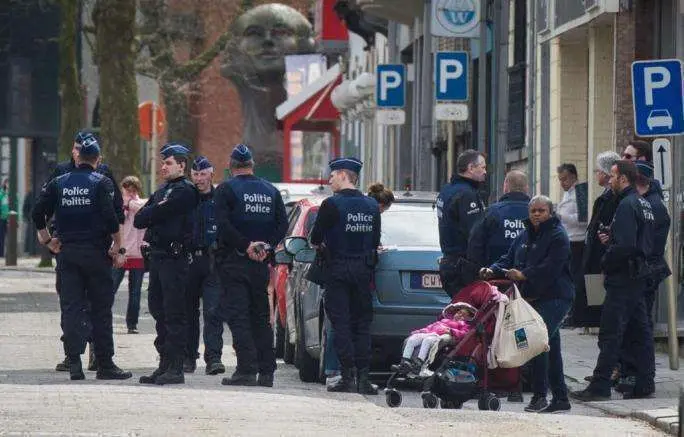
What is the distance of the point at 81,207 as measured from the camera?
17.5 meters

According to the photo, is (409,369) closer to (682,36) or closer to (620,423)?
(620,423)

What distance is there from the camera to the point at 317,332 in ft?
60.0

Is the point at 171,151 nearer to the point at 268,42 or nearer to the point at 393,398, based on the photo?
the point at 393,398

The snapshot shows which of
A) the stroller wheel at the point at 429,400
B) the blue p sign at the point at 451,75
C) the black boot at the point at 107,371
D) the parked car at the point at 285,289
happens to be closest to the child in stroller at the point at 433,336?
the stroller wheel at the point at 429,400

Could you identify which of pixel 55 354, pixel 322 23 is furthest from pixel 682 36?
pixel 322 23

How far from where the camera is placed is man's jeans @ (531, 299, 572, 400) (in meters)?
16.0

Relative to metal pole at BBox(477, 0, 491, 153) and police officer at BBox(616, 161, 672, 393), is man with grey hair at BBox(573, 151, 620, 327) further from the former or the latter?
metal pole at BBox(477, 0, 491, 153)

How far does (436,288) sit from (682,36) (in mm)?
5003

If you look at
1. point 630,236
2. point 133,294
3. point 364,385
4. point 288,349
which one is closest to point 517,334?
point 630,236

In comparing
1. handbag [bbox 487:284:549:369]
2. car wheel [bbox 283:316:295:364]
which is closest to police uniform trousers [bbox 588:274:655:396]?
handbag [bbox 487:284:549:369]

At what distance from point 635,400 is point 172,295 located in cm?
348

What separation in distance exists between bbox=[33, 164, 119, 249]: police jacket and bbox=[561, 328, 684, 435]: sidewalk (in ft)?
12.5

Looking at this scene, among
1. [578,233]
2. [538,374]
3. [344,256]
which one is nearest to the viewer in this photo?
[538,374]

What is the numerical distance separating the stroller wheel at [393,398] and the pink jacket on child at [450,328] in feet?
1.63
